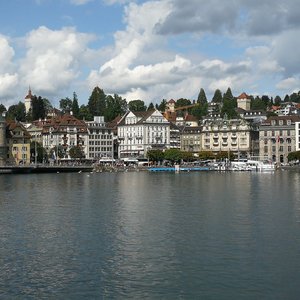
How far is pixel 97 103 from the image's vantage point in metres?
189

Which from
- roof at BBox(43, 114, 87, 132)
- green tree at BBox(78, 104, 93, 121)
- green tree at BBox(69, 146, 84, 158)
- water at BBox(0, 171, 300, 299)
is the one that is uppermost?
green tree at BBox(78, 104, 93, 121)

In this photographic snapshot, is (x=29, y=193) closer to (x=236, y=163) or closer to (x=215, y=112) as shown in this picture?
(x=236, y=163)

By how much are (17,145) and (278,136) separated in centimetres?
5992

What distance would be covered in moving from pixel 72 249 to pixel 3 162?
11235 cm

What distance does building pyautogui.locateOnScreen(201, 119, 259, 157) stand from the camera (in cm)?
15588

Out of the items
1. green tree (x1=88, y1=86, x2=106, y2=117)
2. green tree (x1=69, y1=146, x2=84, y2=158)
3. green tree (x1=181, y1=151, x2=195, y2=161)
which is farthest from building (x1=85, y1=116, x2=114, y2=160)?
Answer: green tree (x1=88, y1=86, x2=106, y2=117)

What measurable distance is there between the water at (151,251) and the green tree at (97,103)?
139150mm

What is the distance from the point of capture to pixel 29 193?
63.2m

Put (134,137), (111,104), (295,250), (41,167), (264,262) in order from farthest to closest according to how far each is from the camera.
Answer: (111,104) → (134,137) → (41,167) → (295,250) → (264,262)

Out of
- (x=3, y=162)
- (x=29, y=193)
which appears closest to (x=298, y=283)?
(x=29, y=193)

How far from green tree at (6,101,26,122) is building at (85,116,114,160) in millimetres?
35179

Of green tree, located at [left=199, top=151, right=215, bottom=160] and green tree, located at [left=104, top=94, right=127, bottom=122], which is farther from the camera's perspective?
green tree, located at [left=104, top=94, right=127, bottom=122]

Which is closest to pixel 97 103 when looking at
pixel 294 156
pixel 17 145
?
pixel 17 145

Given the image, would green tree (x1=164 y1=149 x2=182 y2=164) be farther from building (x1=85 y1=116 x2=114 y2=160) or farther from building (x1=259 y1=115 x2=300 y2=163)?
building (x1=259 y1=115 x2=300 y2=163)
